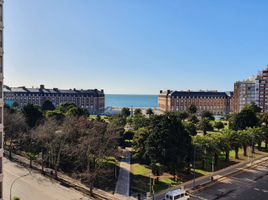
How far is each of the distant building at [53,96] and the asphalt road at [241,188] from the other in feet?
396

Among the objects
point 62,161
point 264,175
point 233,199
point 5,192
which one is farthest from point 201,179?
point 5,192

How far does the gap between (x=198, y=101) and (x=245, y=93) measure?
967 inches

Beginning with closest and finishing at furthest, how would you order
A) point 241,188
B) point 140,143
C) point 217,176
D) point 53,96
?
point 241,188 → point 217,176 → point 140,143 → point 53,96

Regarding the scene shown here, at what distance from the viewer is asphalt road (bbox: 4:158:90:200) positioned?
35.0 metres

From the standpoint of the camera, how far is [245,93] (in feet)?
474

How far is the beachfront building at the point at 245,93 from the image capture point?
138125 mm

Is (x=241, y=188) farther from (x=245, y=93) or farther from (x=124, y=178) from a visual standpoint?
(x=245, y=93)

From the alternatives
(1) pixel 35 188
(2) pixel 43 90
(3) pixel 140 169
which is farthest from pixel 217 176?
(2) pixel 43 90

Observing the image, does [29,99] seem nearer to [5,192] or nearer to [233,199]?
[5,192]

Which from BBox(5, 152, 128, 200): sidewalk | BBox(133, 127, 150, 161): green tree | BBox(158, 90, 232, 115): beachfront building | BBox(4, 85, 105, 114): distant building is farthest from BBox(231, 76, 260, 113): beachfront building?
BBox(5, 152, 128, 200): sidewalk

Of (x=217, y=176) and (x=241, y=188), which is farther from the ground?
(x=217, y=176)

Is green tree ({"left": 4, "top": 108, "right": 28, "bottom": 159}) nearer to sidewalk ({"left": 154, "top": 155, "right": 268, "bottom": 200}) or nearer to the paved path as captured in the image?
the paved path

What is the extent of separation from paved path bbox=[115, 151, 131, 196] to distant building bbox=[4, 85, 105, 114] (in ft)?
353

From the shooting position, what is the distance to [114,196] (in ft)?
116
